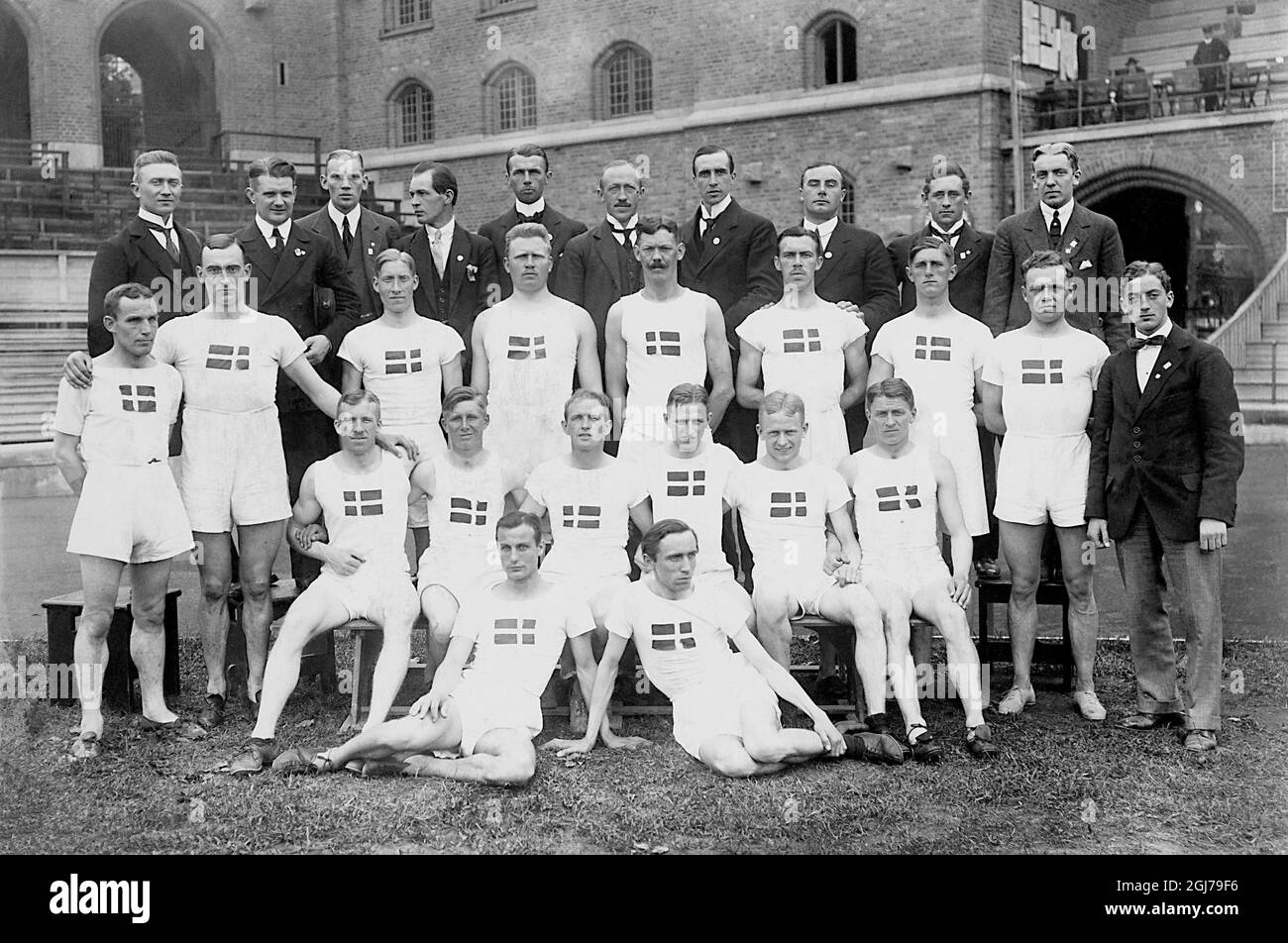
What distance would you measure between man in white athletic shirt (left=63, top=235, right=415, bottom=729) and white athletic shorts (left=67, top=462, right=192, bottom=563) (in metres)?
0.21

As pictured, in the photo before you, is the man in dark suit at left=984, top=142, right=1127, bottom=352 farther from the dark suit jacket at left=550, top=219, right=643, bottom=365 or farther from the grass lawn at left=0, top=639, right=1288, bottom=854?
the grass lawn at left=0, top=639, right=1288, bottom=854

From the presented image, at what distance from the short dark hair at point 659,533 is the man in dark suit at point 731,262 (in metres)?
1.77

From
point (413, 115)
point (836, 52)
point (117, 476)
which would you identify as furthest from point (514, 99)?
point (117, 476)

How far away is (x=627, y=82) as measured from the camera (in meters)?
25.1

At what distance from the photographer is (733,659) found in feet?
19.5

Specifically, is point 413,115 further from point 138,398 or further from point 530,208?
point 138,398

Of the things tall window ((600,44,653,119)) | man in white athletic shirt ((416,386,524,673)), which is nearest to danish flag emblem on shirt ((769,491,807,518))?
man in white athletic shirt ((416,386,524,673))

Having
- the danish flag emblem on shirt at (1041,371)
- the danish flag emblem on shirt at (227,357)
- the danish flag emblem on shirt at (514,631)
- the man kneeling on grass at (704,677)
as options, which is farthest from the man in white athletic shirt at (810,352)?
the danish flag emblem on shirt at (227,357)

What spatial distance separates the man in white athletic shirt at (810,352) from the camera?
6.94 meters

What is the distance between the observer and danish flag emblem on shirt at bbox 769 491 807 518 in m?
6.38

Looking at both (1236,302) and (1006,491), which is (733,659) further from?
(1236,302)

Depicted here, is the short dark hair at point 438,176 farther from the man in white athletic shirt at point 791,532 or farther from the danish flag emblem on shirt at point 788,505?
the danish flag emblem on shirt at point 788,505

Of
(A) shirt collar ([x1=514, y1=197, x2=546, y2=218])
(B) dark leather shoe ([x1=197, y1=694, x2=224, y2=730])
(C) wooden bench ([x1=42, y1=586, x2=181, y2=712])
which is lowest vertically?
(B) dark leather shoe ([x1=197, y1=694, x2=224, y2=730])
